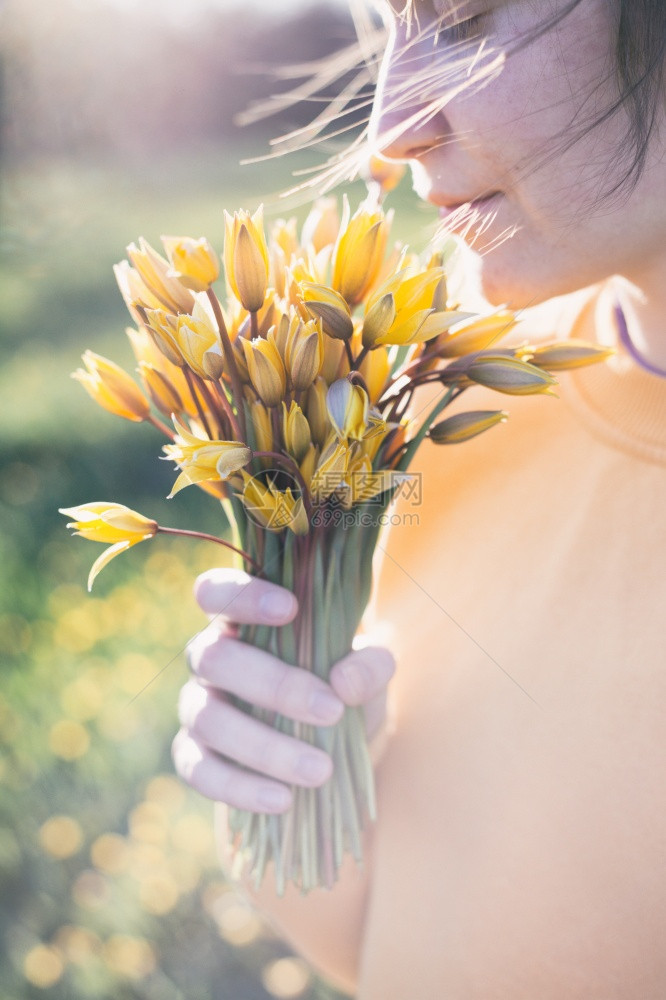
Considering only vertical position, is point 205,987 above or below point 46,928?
below

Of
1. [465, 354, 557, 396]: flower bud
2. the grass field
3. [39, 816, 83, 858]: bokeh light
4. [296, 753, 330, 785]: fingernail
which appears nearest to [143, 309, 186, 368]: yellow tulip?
[465, 354, 557, 396]: flower bud

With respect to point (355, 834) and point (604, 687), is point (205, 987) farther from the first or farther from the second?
point (604, 687)

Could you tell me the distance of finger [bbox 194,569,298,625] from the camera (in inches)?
24.6

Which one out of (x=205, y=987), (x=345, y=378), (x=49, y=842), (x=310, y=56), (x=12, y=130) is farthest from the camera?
(x=310, y=56)

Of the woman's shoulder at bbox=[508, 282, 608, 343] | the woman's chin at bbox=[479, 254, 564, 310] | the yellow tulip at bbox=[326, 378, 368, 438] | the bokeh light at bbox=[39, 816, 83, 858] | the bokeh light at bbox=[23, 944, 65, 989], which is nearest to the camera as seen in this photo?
the yellow tulip at bbox=[326, 378, 368, 438]

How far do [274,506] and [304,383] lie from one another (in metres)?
0.09

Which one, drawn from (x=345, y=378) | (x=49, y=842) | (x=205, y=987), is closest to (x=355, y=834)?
(x=345, y=378)

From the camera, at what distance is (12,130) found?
4.30m

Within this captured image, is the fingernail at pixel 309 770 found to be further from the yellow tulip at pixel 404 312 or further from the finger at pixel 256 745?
the yellow tulip at pixel 404 312

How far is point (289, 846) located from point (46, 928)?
910 mm

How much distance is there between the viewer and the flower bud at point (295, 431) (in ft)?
1.82

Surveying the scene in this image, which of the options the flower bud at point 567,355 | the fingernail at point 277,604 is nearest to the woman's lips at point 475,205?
the flower bud at point 567,355

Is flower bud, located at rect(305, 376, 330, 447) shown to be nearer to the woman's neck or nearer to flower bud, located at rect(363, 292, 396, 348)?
flower bud, located at rect(363, 292, 396, 348)

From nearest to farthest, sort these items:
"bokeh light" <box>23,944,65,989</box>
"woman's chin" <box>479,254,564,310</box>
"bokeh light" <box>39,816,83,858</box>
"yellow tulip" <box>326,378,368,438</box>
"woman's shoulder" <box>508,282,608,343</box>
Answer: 1. "yellow tulip" <box>326,378,368,438</box>
2. "woman's chin" <box>479,254,564,310</box>
3. "woman's shoulder" <box>508,282,608,343</box>
4. "bokeh light" <box>23,944,65,989</box>
5. "bokeh light" <box>39,816,83,858</box>
